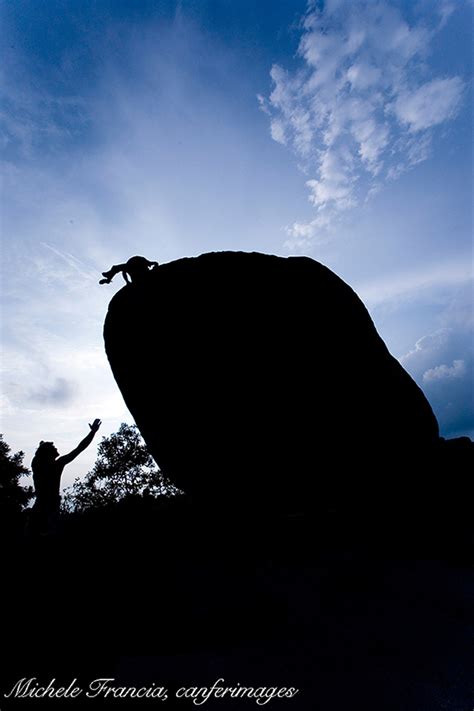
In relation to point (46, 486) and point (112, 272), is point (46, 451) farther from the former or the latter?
point (112, 272)

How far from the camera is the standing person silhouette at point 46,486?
5.39 m

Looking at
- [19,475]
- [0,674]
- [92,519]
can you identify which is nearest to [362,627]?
[0,674]

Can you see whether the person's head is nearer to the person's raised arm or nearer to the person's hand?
the person's raised arm

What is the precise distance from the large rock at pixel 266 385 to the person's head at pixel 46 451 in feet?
5.26

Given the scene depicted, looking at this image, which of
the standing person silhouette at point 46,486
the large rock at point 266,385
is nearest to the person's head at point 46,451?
the standing person silhouette at point 46,486

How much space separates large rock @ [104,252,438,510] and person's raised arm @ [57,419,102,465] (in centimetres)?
103

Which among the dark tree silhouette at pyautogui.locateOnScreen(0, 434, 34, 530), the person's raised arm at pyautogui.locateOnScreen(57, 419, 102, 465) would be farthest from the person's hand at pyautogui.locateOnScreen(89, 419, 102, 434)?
the dark tree silhouette at pyautogui.locateOnScreen(0, 434, 34, 530)

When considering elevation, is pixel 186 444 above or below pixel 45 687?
above

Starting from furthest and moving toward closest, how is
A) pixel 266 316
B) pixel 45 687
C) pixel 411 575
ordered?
pixel 266 316 → pixel 411 575 → pixel 45 687

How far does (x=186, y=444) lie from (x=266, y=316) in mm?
2764

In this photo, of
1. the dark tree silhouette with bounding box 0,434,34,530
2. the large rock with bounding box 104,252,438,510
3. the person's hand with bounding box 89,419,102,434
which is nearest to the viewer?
the large rock with bounding box 104,252,438,510

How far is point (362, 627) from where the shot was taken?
2840mm

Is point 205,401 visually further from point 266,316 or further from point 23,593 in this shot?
point 23,593

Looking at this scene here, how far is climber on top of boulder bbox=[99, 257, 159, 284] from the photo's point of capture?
6.59m
